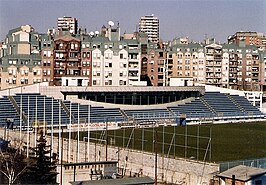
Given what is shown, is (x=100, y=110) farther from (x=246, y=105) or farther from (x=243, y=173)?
(x=243, y=173)

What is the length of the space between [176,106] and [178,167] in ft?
46.6

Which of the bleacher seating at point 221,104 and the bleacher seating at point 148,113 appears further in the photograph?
the bleacher seating at point 221,104

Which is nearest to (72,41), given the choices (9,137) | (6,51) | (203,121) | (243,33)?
(6,51)

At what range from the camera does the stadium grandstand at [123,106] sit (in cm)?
2320

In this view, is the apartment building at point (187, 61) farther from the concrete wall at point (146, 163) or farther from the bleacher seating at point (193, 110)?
the concrete wall at point (146, 163)

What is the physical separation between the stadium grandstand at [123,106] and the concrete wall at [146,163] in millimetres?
4546

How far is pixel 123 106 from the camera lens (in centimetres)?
2695

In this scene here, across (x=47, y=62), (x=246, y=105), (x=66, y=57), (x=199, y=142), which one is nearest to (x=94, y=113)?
(x=199, y=142)

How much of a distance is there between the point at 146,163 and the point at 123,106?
39.0 feet

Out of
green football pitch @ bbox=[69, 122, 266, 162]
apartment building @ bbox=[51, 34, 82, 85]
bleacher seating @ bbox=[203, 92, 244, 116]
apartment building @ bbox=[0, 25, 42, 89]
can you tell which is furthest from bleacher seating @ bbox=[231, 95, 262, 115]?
apartment building @ bbox=[0, 25, 42, 89]

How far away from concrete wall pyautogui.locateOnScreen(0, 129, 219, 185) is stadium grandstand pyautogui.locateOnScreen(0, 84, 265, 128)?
14.9ft

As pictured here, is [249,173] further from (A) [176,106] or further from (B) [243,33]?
(B) [243,33]

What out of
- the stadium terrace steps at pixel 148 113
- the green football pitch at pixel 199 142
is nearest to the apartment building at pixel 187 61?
the stadium terrace steps at pixel 148 113

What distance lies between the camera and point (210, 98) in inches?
1172
